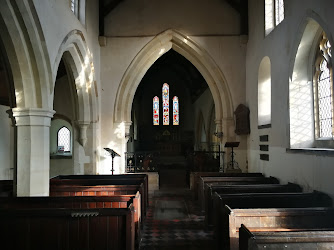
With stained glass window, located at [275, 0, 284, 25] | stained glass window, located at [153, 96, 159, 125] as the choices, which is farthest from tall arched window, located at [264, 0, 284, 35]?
stained glass window, located at [153, 96, 159, 125]

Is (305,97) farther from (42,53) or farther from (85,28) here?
(85,28)

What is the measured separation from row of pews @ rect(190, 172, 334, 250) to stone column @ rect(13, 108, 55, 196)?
281cm

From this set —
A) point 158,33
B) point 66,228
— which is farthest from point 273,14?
point 66,228

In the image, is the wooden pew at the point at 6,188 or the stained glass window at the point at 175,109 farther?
the stained glass window at the point at 175,109

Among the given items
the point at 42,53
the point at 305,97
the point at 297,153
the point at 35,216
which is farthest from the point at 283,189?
the point at 42,53

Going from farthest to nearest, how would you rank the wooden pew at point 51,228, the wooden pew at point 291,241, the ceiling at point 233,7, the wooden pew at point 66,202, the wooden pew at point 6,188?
the ceiling at point 233,7 → the wooden pew at point 6,188 → the wooden pew at point 66,202 → the wooden pew at point 51,228 → the wooden pew at point 291,241

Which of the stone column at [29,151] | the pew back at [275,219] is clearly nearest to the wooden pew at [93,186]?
the stone column at [29,151]

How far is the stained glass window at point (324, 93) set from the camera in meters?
5.18

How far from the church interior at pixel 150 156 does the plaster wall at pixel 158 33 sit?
1.2 inches

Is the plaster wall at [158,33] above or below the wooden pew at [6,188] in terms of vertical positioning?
above

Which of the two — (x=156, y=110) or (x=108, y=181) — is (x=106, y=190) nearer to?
(x=108, y=181)

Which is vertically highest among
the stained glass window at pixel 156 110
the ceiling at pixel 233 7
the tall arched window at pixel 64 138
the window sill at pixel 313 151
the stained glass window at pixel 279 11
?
the ceiling at pixel 233 7

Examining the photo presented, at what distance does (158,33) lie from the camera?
9266 millimetres

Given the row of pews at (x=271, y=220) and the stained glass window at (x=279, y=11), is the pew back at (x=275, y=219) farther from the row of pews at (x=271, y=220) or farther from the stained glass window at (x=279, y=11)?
the stained glass window at (x=279, y=11)
